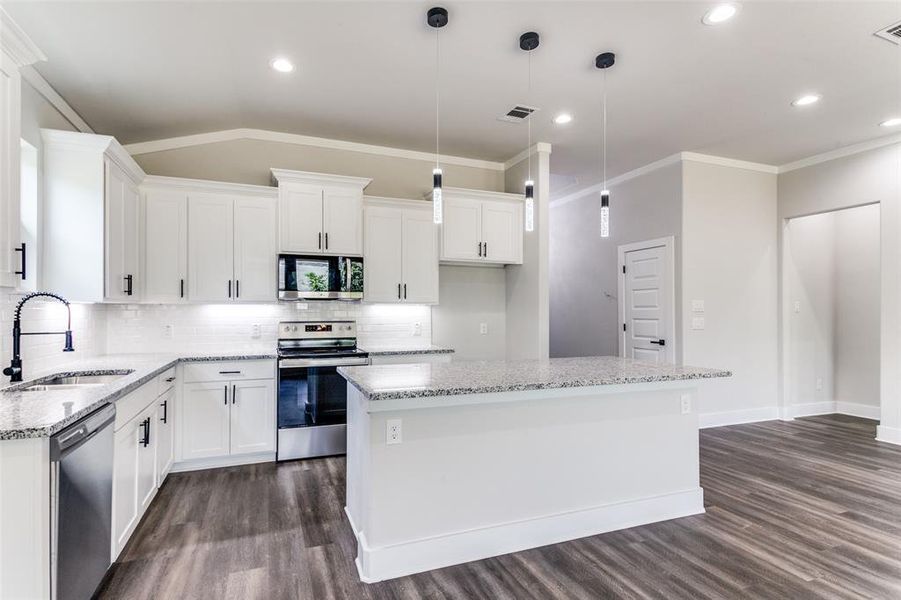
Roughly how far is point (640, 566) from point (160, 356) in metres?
3.73

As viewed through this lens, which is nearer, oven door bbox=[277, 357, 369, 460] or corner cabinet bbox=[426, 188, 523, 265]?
oven door bbox=[277, 357, 369, 460]

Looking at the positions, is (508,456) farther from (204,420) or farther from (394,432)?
(204,420)

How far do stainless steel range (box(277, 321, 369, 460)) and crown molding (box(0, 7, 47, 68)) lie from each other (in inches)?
94.6

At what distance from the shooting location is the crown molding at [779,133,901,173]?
15.0 ft

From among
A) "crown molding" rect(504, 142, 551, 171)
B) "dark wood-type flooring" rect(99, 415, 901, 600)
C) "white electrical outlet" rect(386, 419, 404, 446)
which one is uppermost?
"crown molding" rect(504, 142, 551, 171)

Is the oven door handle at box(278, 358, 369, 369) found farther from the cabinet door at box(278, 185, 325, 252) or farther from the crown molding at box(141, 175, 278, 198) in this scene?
the crown molding at box(141, 175, 278, 198)

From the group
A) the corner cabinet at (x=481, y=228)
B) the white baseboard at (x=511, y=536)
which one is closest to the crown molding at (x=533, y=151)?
the corner cabinet at (x=481, y=228)

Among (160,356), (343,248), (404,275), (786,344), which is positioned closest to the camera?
(160,356)

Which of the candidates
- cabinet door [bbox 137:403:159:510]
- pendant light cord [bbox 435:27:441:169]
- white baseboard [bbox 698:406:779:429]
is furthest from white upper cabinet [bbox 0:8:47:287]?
white baseboard [bbox 698:406:779:429]

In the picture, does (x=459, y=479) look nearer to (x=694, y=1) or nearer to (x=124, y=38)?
(x=694, y=1)

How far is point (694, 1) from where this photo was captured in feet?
8.20

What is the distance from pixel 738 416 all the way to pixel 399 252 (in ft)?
13.9

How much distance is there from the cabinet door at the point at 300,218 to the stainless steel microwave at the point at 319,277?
103 millimetres

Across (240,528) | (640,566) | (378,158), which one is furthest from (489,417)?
(378,158)
